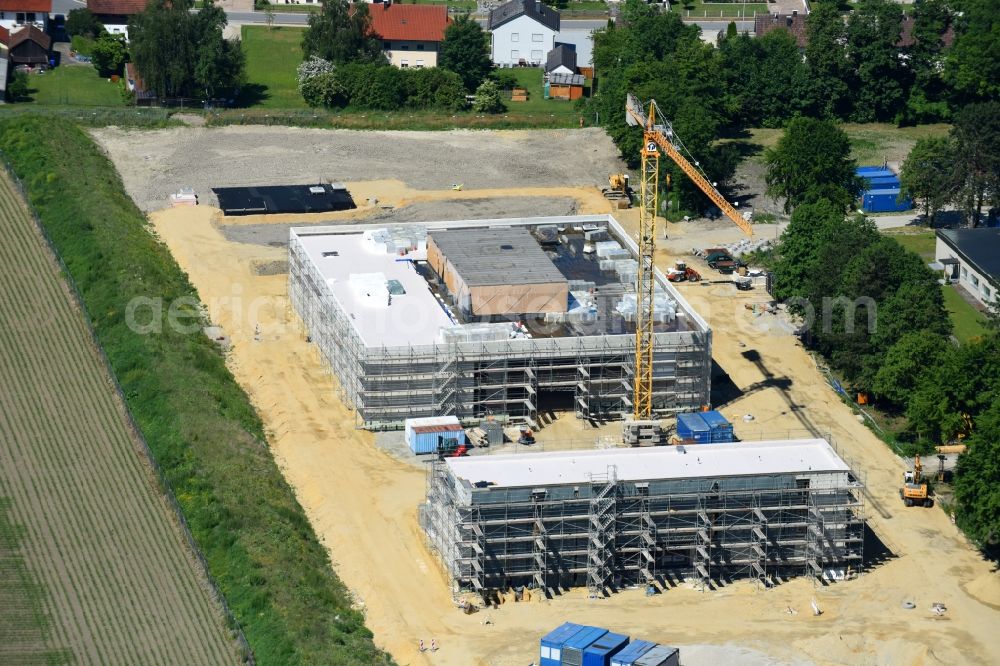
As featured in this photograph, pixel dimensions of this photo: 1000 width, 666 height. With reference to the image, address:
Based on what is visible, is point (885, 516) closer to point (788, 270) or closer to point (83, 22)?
point (788, 270)

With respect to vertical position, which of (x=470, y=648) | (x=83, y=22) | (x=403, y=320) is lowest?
(x=470, y=648)

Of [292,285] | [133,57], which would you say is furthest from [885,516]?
[133,57]

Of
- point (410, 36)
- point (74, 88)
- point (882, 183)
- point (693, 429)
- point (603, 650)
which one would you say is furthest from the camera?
point (410, 36)

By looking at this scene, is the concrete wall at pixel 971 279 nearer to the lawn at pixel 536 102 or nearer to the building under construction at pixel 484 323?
the building under construction at pixel 484 323

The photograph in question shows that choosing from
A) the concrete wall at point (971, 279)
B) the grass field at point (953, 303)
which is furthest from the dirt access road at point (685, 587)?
the concrete wall at point (971, 279)

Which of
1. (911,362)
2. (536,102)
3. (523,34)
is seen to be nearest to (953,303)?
(911,362)

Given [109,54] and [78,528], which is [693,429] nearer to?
[78,528]
